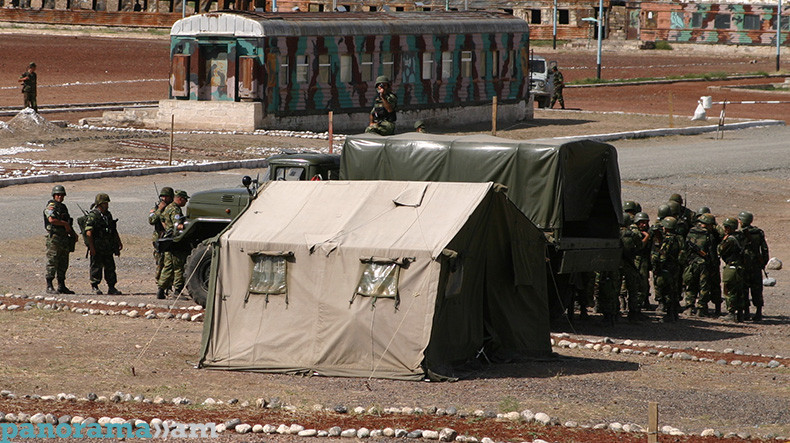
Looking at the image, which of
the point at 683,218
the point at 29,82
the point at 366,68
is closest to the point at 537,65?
the point at 366,68

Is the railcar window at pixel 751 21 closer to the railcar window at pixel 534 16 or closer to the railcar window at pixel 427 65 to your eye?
the railcar window at pixel 534 16

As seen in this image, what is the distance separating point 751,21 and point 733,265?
71083 mm

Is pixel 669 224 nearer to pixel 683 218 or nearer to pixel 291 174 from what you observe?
pixel 683 218

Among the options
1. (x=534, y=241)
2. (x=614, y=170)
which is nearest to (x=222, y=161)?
(x=614, y=170)

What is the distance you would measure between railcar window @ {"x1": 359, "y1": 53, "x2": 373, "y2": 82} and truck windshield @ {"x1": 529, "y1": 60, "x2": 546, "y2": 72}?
1096 centimetres

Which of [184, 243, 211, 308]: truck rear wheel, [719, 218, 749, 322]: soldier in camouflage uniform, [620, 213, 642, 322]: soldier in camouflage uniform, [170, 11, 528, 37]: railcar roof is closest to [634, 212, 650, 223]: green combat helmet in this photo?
[620, 213, 642, 322]: soldier in camouflage uniform

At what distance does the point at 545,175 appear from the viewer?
16.2m

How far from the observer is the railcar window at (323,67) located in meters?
37.8

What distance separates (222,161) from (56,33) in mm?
53774

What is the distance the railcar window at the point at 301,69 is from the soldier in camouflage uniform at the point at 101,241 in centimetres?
1997

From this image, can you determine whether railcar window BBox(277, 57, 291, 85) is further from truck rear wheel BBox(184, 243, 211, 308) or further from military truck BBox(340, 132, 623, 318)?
truck rear wheel BBox(184, 243, 211, 308)

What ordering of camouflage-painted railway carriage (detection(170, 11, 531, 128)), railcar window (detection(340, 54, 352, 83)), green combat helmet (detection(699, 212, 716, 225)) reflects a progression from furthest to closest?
1. railcar window (detection(340, 54, 352, 83))
2. camouflage-painted railway carriage (detection(170, 11, 531, 128))
3. green combat helmet (detection(699, 212, 716, 225))

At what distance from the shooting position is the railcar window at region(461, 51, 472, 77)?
139 ft

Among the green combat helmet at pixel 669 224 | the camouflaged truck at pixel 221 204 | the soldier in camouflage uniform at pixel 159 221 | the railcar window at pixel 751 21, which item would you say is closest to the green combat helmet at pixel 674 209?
the green combat helmet at pixel 669 224
